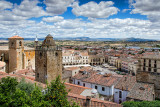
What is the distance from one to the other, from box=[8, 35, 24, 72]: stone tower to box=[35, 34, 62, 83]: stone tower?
47.7 ft

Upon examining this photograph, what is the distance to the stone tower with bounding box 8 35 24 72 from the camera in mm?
35312

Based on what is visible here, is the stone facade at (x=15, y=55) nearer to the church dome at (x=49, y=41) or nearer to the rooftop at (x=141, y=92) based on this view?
the church dome at (x=49, y=41)

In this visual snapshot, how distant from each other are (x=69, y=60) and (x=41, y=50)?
65.6 metres

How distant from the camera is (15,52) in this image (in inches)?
1399

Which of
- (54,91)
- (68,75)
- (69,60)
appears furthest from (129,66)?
(54,91)

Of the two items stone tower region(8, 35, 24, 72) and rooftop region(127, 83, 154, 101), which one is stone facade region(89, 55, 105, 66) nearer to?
stone tower region(8, 35, 24, 72)

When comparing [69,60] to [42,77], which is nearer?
[42,77]

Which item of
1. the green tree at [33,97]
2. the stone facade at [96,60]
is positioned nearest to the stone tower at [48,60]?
the green tree at [33,97]

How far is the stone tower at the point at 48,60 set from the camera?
2261 centimetres

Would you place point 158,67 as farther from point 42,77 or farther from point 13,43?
point 13,43

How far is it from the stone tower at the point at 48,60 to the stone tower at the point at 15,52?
14.5 m

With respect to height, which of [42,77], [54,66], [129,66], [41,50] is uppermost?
[41,50]

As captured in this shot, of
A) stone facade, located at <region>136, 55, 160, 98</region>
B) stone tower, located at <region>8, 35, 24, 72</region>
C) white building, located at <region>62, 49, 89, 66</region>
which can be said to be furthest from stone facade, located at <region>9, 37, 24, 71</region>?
white building, located at <region>62, 49, 89, 66</region>

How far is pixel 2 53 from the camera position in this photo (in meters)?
38.1
